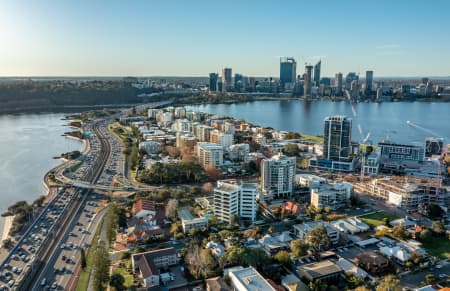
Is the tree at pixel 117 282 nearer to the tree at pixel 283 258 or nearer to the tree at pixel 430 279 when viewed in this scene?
the tree at pixel 283 258

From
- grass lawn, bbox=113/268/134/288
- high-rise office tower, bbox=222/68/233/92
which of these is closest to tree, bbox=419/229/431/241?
grass lawn, bbox=113/268/134/288

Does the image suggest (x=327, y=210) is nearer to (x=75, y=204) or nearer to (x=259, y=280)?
(x=259, y=280)

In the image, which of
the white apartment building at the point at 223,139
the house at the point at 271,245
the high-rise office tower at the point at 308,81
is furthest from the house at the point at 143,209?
the high-rise office tower at the point at 308,81

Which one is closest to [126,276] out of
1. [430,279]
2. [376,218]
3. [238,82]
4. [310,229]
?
[310,229]

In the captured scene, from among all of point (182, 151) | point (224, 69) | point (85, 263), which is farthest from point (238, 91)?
point (85, 263)

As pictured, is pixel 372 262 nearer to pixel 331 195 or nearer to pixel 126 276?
pixel 331 195

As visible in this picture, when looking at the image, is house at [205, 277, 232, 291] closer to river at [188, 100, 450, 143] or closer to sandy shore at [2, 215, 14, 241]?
sandy shore at [2, 215, 14, 241]
